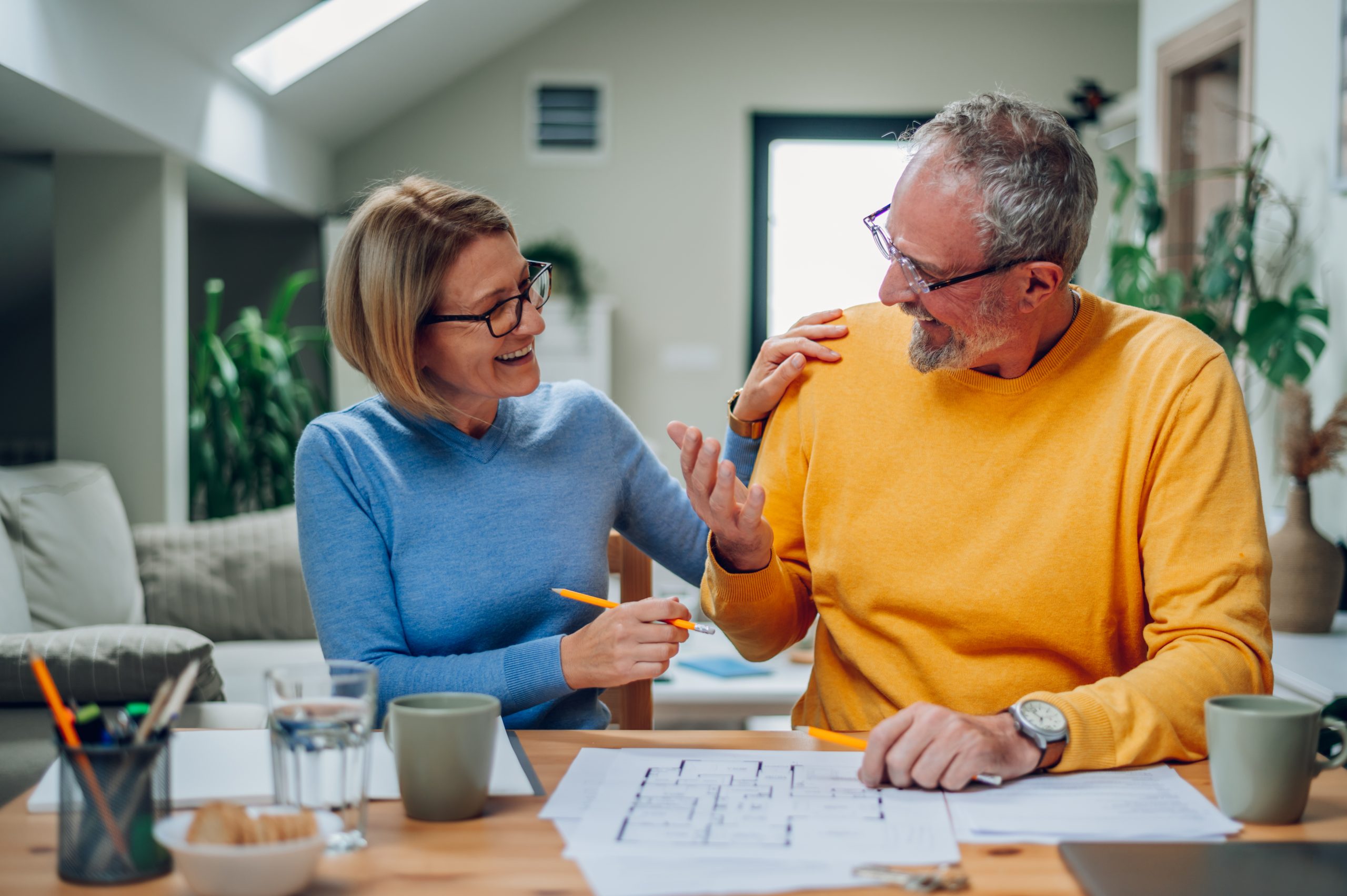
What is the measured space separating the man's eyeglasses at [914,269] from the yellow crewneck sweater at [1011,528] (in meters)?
0.12

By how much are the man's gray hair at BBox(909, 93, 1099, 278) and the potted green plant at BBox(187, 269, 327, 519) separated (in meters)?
2.94

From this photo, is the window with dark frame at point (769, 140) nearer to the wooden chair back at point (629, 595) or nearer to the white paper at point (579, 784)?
the wooden chair back at point (629, 595)

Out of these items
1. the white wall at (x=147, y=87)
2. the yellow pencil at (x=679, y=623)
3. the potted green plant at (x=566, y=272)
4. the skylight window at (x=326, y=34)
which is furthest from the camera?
the potted green plant at (x=566, y=272)

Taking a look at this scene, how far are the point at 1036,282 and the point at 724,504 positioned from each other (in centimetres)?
45

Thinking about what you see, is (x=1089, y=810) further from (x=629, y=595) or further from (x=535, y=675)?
(x=629, y=595)

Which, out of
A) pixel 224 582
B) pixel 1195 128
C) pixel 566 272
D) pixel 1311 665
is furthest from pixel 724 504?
pixel 566 272

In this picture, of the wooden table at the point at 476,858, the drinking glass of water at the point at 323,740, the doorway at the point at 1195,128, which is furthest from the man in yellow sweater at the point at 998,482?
the doorway at the point at 1195,128

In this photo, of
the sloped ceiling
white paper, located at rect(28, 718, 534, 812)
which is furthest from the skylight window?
white paper, located at rect(28, 718, 534, 812)

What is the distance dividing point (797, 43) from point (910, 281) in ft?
15.5

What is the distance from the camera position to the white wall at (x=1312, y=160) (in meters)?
3.12

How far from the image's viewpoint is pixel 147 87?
3.30 meters

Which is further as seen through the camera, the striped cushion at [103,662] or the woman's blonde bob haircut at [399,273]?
the striped cushion at [103,662]

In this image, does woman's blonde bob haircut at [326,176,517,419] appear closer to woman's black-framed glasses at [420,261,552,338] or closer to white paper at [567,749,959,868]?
woman's black-framed glasses at [420,261,552,338]

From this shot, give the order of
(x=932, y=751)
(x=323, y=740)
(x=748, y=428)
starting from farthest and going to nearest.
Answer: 1. (x=748, y=428)
2. (x=932, y=751)
3. (x=323, y=740)
